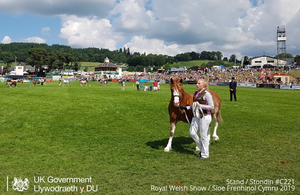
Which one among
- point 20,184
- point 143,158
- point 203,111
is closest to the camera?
point 20,184

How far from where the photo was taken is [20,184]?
4.91 metres

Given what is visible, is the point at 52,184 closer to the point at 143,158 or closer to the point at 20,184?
the point at 20,184

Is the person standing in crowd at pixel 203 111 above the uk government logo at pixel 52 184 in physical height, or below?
above

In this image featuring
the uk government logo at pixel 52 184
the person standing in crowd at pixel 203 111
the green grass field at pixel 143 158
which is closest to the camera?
the uk government logo at pixel 52 184

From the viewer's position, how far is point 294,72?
62969 mm

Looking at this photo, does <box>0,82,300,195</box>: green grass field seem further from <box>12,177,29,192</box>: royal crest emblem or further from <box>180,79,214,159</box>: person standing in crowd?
<box>180,79,214,159</box>: person standing in crowd

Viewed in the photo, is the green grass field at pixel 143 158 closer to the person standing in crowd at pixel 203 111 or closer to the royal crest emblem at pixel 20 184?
the royal crest emblem at pixel 20 184

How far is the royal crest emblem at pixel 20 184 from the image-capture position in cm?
476

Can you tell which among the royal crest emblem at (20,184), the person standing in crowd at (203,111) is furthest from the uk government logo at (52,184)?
the person standing in crowd at (203,111)

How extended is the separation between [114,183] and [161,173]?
1211 millimetres

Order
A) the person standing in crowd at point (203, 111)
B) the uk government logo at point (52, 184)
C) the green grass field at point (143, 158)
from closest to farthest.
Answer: the uk government logo at point (52, 184) < the green grass field at point (143, 158) < the person standing in crowd at point (203, 111)

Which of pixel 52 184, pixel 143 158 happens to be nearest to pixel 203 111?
pixel 143 158

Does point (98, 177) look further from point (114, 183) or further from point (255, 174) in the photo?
point (255, 174)

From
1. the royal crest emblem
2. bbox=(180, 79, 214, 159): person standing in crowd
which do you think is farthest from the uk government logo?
bbox=(180, 79, 214, 159): person standing in crowd
